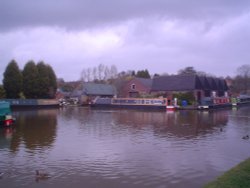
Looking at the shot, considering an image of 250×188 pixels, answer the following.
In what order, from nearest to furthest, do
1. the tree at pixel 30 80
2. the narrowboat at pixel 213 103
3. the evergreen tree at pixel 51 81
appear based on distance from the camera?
1. the narrowboat at pixel 213 103
2. the tree at pixel 30 80
3. the evergreen tree at pixel 51 81

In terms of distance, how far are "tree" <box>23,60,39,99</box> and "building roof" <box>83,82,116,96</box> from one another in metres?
11.5

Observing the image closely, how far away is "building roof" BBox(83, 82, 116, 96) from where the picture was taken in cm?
5994

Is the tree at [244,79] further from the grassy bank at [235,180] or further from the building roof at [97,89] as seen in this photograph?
the grassy bank at [235,180]

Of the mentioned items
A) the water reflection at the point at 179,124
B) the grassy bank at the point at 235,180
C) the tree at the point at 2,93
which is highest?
the tree at the point at 2,93

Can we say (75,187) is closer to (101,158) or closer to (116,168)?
(116,168)

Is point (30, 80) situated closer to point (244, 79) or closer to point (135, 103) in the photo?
point (135, 103)

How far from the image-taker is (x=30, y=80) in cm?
4938

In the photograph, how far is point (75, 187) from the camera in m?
8.37

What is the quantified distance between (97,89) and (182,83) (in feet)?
57.2

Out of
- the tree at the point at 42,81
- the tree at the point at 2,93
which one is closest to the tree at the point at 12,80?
the tree at the point at 2,93

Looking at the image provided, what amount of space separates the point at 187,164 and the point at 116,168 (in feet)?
7.97

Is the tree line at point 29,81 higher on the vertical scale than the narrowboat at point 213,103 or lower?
higher

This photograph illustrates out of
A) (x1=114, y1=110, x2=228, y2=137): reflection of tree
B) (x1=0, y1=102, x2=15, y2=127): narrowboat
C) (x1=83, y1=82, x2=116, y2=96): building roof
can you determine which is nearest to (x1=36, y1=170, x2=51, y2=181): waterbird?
(x1=114, y1=110, x2=228, y2=137): reflection of tree

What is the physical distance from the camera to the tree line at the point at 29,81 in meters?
47.3
